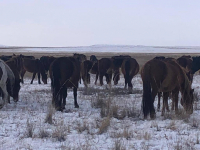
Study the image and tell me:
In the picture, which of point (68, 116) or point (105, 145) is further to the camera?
point (68, 116)

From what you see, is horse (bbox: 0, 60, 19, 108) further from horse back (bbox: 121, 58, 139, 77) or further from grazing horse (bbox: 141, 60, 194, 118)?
horse back (bbox: 121, 58, 139, 77)

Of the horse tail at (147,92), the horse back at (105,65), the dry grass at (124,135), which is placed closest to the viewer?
the dry grass at (124,135)

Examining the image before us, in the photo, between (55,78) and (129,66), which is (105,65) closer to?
(129,66)

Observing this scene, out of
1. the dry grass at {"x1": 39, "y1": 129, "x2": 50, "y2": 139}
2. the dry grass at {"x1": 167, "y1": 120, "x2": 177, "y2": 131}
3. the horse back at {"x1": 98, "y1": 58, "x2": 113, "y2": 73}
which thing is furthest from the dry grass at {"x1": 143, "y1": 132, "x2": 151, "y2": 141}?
the horse back at {"x1": 98, "y1": 58, "x2": 113, "y2": 73}

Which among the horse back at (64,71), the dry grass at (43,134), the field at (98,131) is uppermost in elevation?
the horse back at (64,71)

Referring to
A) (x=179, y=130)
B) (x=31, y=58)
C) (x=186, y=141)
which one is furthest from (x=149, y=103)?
(x=31, y=58)

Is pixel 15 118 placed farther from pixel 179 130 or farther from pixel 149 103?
pixel 179 130

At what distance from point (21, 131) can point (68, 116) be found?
1802 mm

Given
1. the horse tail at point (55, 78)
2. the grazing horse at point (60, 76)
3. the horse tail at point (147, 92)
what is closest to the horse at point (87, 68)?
the grazing horse at point (60, 76)

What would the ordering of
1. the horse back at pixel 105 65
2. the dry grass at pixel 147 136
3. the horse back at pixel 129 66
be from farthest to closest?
the horse back at pixel 105 65, the horse back at pixel 129 66, the dry grass at pixel 147 136

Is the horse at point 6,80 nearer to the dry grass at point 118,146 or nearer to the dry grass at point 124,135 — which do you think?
the dry grass at point 124,135

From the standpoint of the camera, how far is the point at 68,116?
25.4ft

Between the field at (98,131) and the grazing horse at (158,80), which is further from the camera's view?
the grazing horse at (158,80)

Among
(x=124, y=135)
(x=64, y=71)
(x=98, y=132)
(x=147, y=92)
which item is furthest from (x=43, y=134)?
(x=64, y=71)
